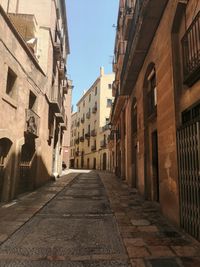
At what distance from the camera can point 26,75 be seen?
9766 mm

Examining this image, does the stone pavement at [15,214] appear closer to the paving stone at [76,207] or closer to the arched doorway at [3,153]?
the paving stone at [76,207]

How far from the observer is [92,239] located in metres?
4.38

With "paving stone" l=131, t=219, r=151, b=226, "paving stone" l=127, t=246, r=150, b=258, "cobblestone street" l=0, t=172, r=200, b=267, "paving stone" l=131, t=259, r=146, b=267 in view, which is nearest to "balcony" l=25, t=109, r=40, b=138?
"cobblestone street" l=0, t=172, r=200, b=267

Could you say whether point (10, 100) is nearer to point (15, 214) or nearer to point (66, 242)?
point (15, 214)

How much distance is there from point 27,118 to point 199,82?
23.6 feet

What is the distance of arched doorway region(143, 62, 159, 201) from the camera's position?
8.54 m

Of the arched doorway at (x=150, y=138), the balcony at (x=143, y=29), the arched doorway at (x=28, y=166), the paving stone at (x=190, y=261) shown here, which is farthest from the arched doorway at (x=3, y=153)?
the paving stone at (x=190, y=261)

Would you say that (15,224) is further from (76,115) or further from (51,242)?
(76,115)

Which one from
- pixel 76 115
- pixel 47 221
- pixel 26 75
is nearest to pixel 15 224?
pixel 47 221

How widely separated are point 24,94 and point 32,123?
1.45m

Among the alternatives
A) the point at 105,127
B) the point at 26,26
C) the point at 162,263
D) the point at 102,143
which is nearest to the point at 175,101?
the point at 162,263

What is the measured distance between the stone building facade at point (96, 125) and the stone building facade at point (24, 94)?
76.2 feet

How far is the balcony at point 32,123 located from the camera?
9.82m

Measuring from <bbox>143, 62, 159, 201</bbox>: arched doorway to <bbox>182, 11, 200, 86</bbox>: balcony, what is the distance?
2.87 m
